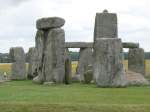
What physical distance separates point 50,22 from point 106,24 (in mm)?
4495

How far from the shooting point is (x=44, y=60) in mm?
36031

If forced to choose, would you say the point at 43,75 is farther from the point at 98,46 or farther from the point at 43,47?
the point at 98,46

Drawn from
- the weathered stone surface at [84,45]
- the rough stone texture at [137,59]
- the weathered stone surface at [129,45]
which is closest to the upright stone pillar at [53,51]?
the weathered stone surface at [84,45]

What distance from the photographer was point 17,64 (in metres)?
46.6

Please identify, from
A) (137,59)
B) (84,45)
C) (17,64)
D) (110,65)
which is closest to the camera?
(110,65)

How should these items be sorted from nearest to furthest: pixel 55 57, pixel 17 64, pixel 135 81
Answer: pixel 135 81
pixel 55 57
pixel 17 64

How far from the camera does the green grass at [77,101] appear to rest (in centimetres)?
2141

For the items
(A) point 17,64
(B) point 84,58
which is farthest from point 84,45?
(A) point 17,64

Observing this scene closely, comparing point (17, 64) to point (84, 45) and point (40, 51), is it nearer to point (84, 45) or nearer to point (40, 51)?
point (84, 45)

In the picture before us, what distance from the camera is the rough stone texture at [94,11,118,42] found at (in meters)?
38.6

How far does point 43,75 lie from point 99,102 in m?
13.4

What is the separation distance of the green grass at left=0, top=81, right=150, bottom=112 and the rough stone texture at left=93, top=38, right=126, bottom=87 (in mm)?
2387

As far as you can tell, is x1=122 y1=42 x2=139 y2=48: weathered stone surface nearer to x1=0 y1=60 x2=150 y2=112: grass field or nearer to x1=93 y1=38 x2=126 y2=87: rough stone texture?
x1=93 y1=38 x2=126 y2=87: rough stone texture

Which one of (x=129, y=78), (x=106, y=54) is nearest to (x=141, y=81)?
(x=129, y=78)
